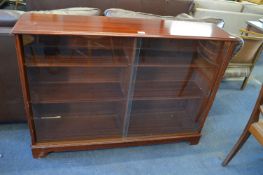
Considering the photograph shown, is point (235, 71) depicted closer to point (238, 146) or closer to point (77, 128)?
point (238, 146)

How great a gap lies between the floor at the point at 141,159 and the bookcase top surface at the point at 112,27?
90cm

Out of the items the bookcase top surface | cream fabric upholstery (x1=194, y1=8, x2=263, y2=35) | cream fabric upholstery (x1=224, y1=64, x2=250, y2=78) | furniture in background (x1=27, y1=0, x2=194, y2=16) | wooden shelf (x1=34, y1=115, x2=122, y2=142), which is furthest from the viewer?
cream fabric upholstery (x1=194, y1=8, x2=263, y2=35)

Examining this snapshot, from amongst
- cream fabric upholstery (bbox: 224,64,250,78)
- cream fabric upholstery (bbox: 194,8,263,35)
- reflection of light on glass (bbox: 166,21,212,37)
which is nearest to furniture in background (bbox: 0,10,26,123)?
reflection of light on glass (bbox: 166,21,212,37)

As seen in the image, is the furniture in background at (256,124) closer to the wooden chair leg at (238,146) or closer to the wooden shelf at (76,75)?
the wooden chair leg at (238,146)

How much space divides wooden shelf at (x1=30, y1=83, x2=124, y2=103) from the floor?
1.38 ft

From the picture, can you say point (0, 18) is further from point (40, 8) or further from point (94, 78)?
point (40, 8)

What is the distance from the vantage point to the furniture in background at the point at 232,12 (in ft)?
9.97

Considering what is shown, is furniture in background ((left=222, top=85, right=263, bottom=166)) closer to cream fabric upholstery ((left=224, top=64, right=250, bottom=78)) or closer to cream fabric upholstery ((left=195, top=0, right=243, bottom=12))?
cream fabric upholstery ((left=224, top=64, right=250, bottom=78))

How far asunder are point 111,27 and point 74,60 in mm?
319

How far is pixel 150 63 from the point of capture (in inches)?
59.3

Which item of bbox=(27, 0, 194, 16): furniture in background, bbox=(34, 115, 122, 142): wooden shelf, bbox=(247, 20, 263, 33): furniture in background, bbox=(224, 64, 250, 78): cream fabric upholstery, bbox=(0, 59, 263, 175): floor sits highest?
bbox=(27, 0, 194, 16): furniture in background

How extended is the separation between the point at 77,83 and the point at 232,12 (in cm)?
249

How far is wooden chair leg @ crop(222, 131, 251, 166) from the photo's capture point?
1.53 meters

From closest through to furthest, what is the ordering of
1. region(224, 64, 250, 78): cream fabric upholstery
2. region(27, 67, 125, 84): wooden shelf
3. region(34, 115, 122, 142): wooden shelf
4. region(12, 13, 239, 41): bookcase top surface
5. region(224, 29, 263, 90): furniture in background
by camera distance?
region(12, 13, 239, 41): bookcase top surface < region(27, 67, 125, 84): wooden shelf < region(34, 115, 122, 142): wooden shelf < region(224, 29, 263, 90): furniture in background < region(224, 64, 250, 78): cream fabric upholstery
